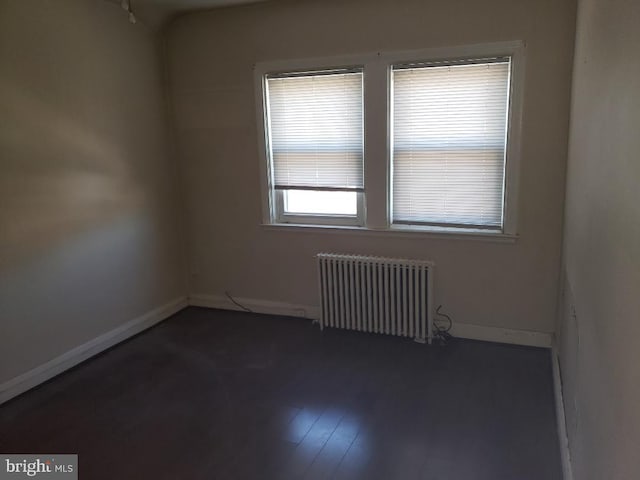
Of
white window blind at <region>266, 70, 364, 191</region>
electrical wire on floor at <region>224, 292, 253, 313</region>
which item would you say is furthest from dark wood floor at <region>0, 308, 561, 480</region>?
white window blind at <region>266, 70, 364, 191</region>

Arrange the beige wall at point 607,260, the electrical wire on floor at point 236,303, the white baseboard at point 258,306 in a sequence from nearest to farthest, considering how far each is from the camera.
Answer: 1. the beige wall at point 607,260
2. the white baseboard at point 258,306
3. the electrical wire on floor at point 236,303

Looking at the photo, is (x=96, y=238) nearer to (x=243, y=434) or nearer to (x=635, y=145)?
(x=243, y=434)

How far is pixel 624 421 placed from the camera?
111 centimetres

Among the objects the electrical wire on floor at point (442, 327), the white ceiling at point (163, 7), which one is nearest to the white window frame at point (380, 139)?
the white ceiling at point (163, 7)

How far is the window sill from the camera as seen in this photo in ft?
11.2

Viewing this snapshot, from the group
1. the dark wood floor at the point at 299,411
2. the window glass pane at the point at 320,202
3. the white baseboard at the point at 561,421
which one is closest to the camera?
the white baseboard at the point at 561,421

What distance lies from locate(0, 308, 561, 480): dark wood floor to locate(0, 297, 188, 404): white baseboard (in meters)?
0.08

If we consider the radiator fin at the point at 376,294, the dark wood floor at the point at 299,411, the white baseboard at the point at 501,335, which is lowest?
the dark wood floor at the point at 299,411

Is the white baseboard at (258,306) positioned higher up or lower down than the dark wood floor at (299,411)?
higher up

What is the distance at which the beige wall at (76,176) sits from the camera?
2.91 metres

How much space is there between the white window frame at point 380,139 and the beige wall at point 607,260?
33.9 inches

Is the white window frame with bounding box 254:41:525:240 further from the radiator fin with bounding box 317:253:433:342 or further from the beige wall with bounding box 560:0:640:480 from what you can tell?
the beige wall with bounding box 560:0:640:480

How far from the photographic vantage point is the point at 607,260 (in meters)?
1.40

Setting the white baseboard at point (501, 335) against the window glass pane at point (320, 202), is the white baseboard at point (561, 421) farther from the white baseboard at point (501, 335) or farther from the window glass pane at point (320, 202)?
the window glass pane at point (320, 202)
